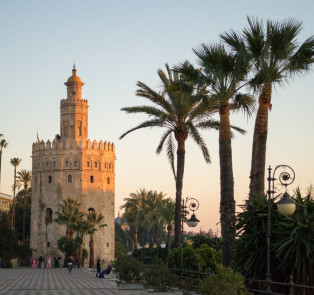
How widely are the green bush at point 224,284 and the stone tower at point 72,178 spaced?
57.9 meters

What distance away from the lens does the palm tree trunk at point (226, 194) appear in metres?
16.6

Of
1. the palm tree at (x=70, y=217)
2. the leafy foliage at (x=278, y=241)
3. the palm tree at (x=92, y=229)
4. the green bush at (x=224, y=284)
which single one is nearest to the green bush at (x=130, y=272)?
the leafy foliage at (x=278, y=241)

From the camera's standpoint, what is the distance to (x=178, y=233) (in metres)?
24.5

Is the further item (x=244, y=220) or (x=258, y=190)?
(x=258, y=190)

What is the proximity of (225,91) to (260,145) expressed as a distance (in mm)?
2024

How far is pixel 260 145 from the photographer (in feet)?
53.5

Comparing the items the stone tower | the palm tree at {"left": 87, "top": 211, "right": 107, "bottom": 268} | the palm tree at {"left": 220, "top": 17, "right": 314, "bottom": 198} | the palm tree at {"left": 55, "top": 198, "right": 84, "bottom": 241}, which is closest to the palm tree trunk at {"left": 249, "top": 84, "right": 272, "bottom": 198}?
the palm tree at {"left": 220, "top": 17, "right": 314, "bottom": 198}

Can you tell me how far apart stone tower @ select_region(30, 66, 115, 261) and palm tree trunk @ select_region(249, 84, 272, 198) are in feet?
177

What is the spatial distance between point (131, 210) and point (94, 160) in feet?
26.4

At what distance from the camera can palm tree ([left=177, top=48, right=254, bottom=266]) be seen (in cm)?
1662

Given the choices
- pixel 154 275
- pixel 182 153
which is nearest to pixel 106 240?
pixel 182 153

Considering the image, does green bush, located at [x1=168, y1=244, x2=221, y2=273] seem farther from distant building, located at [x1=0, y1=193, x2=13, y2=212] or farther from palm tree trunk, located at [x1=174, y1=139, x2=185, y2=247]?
distant building, located at [x1=0, y1=193, x2=13, y2=212]

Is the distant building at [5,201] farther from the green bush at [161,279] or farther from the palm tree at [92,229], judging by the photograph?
the green bush at [161,279]

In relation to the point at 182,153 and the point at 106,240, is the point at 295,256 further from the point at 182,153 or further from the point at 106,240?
the point at 106,240
